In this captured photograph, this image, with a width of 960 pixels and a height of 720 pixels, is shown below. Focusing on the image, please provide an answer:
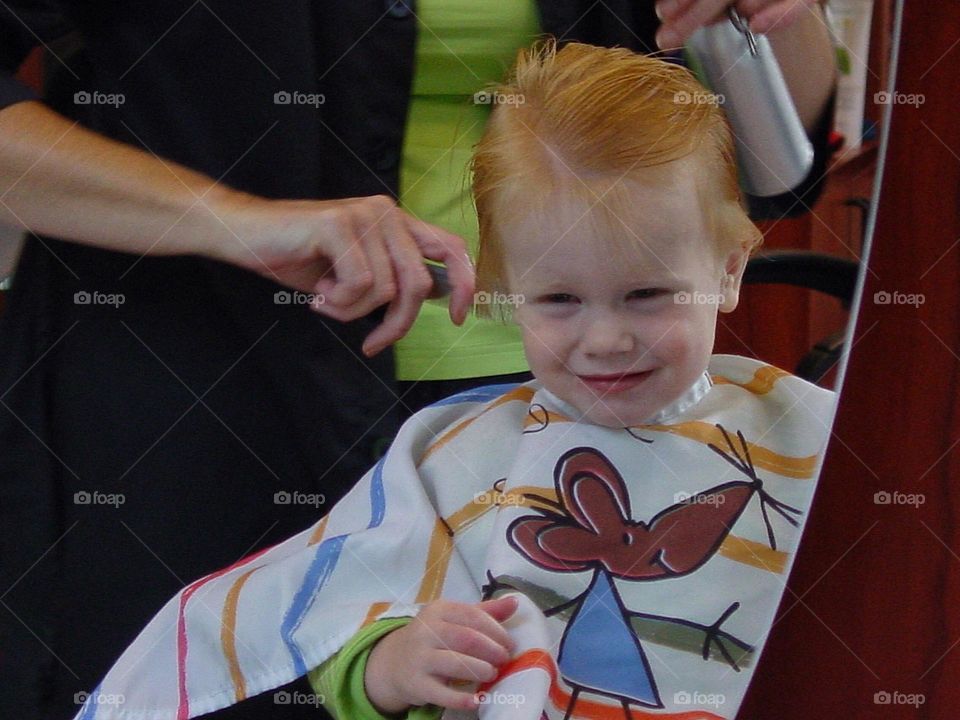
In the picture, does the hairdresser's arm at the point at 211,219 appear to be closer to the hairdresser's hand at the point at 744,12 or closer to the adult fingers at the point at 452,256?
the adult fingers at the point at 452,256

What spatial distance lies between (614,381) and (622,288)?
0.06m

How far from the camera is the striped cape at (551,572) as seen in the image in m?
0.65

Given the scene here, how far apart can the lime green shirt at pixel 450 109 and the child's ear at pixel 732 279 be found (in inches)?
5.2

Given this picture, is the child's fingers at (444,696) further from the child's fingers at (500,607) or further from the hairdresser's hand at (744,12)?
the hairdresser's hand at (744,12)

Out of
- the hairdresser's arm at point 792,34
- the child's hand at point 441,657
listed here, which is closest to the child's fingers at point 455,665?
the child's hand at point 441,657

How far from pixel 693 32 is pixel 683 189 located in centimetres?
9

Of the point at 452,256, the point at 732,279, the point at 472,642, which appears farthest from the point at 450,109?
the point at 472,642

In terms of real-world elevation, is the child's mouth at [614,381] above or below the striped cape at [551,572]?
above

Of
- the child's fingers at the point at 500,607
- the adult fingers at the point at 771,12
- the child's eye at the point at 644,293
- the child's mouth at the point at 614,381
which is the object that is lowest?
the child's fingers at the point at 500,607

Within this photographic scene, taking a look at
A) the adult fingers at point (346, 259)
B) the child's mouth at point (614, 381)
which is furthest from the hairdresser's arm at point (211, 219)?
the child's mouth at point (614, 381)

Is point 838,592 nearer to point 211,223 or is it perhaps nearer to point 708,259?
point 708,259

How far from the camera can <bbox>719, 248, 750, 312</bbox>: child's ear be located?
0.62 m

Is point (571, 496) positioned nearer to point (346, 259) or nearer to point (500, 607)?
point (500, 607)

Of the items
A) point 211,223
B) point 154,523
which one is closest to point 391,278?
point 211,223
